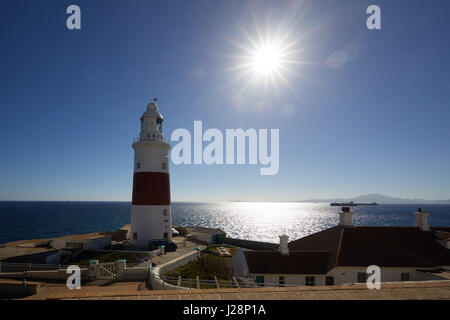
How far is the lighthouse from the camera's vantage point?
31.3 m

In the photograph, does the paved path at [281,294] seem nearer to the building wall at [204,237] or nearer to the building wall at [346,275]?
the building wall at [346,275]

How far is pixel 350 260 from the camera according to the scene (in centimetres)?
1922

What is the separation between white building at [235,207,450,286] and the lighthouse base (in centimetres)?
1268

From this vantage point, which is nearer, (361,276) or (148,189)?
(361,276)

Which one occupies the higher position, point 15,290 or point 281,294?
point 281,294

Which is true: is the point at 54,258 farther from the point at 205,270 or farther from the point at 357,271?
the point at 357,271

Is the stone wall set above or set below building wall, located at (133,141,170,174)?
below

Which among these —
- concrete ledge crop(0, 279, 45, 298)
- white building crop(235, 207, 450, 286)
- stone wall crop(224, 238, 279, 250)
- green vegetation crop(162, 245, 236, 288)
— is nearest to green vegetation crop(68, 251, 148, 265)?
green vegetation crop(162, 245, 236, 288)

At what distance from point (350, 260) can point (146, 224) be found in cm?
2209

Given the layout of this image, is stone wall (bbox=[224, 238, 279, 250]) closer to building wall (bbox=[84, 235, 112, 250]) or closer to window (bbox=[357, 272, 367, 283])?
window (bbox=[357, 272, 367, 283])

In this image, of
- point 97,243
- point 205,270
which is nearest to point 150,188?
point 97,243

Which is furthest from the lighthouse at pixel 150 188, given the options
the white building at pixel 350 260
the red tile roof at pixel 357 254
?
the red tile roof at pixel 357 254
